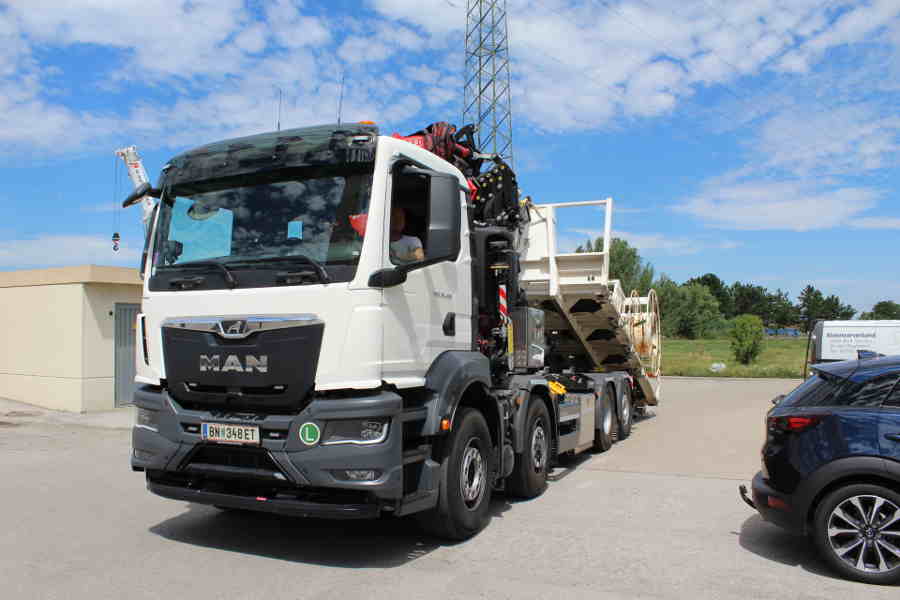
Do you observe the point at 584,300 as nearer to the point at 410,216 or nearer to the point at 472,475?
the point at 472,475

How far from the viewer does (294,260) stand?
4.94 meters

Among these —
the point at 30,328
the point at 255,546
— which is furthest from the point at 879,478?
the point at 30,328

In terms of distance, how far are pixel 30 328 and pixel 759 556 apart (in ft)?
52.0

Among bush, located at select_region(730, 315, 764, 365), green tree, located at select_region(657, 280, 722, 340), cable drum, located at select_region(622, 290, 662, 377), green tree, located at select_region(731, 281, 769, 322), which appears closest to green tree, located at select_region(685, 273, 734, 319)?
green tree, located at select_region(731, 281, 769, 322)

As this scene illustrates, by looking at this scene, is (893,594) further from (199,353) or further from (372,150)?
(199,353)

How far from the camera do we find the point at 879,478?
4.77m

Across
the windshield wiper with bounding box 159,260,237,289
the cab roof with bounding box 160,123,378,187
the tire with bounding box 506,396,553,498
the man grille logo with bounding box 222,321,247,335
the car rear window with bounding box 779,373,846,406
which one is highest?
the cab roof with bounding box 160,123,378,187

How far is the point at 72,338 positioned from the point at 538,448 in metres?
11.6

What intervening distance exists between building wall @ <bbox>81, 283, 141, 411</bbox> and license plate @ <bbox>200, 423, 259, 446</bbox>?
11427 millimetres

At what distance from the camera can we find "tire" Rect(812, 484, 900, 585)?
4711mm

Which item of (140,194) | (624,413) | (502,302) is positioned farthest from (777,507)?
(624,413)

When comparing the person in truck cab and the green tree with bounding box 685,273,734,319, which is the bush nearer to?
the person in truck cab

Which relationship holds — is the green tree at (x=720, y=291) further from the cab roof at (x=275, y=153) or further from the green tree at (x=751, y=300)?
the cab roof at (x=275, y=153)

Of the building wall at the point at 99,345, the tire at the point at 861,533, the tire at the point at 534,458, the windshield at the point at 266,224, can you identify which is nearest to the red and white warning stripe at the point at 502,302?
the tire at the point at 534,458
